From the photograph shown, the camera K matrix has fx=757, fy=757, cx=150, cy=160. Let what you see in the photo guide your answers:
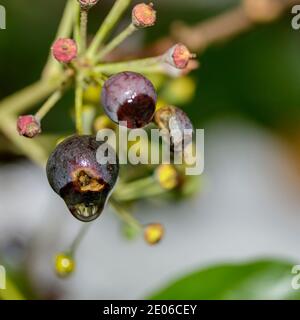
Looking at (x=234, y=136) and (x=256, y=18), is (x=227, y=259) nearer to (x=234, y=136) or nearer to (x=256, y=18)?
(x=234, y=136)

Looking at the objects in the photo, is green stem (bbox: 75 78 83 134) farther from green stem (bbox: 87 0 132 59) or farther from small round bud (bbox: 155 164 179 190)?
small round bud (bbox: 155 164 179 190)

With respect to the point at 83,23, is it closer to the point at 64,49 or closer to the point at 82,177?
the point at 64,49

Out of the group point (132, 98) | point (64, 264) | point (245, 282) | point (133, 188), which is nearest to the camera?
point (132, 98)

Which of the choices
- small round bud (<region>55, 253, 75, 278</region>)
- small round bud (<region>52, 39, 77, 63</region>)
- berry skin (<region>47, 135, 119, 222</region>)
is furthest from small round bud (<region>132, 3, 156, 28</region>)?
small round bud (<region>55, 253, 75, 278</region>)

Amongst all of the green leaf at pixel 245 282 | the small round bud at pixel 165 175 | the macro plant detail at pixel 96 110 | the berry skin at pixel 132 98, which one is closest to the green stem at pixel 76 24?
the macro plant detail at pixel 96 110

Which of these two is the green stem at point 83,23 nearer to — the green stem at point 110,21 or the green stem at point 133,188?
the green stem at point 110,21

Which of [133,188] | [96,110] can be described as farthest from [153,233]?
[96,110]
